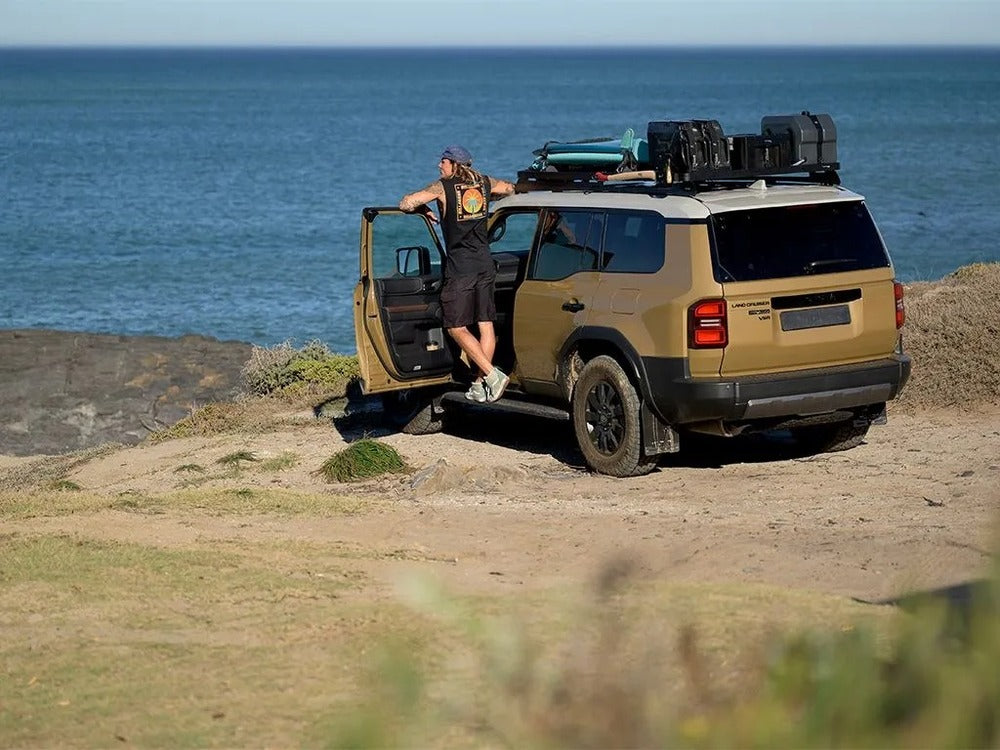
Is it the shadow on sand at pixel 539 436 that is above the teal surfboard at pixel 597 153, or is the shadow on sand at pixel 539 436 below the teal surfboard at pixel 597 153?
below

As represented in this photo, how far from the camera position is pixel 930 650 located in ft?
13.2

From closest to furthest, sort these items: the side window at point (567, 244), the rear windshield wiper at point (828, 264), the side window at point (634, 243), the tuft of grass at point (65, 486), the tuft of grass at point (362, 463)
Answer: the rear windshield wiper at point (828, 264) < the side window at point (634, 243) < the side window at point (567, 244) < the tuft of grass at point (362, 463) < the tuft of grass at point (65, 486)

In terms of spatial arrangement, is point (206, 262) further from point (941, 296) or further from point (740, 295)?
point (740, 295)

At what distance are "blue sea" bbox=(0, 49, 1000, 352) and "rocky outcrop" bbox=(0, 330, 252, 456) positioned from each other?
6.39 metres

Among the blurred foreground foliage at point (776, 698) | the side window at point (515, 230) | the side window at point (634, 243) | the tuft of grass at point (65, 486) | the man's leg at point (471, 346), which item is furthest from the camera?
the tuft of grass at point (65, 486)

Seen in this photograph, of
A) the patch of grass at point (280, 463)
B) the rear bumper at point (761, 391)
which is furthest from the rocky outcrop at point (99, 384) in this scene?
the rear bumper at point (761, 391)

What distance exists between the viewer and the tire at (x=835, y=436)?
1161 centimetres

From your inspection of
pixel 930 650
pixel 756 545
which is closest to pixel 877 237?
pixel 756 545

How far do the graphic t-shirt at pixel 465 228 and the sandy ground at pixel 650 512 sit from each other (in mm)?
1453

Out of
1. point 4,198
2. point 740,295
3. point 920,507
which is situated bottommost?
point 4,198

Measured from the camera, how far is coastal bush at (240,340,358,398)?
55.7 feet

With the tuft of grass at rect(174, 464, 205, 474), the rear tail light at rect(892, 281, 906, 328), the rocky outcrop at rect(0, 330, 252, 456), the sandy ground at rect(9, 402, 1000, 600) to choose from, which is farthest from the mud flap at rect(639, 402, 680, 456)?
the rocky outcrop at rect(0, 330, 252, 456)

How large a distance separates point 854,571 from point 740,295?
2582 mm

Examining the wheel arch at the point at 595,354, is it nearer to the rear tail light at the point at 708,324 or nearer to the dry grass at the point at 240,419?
the rear tail light at the point at 708,324
